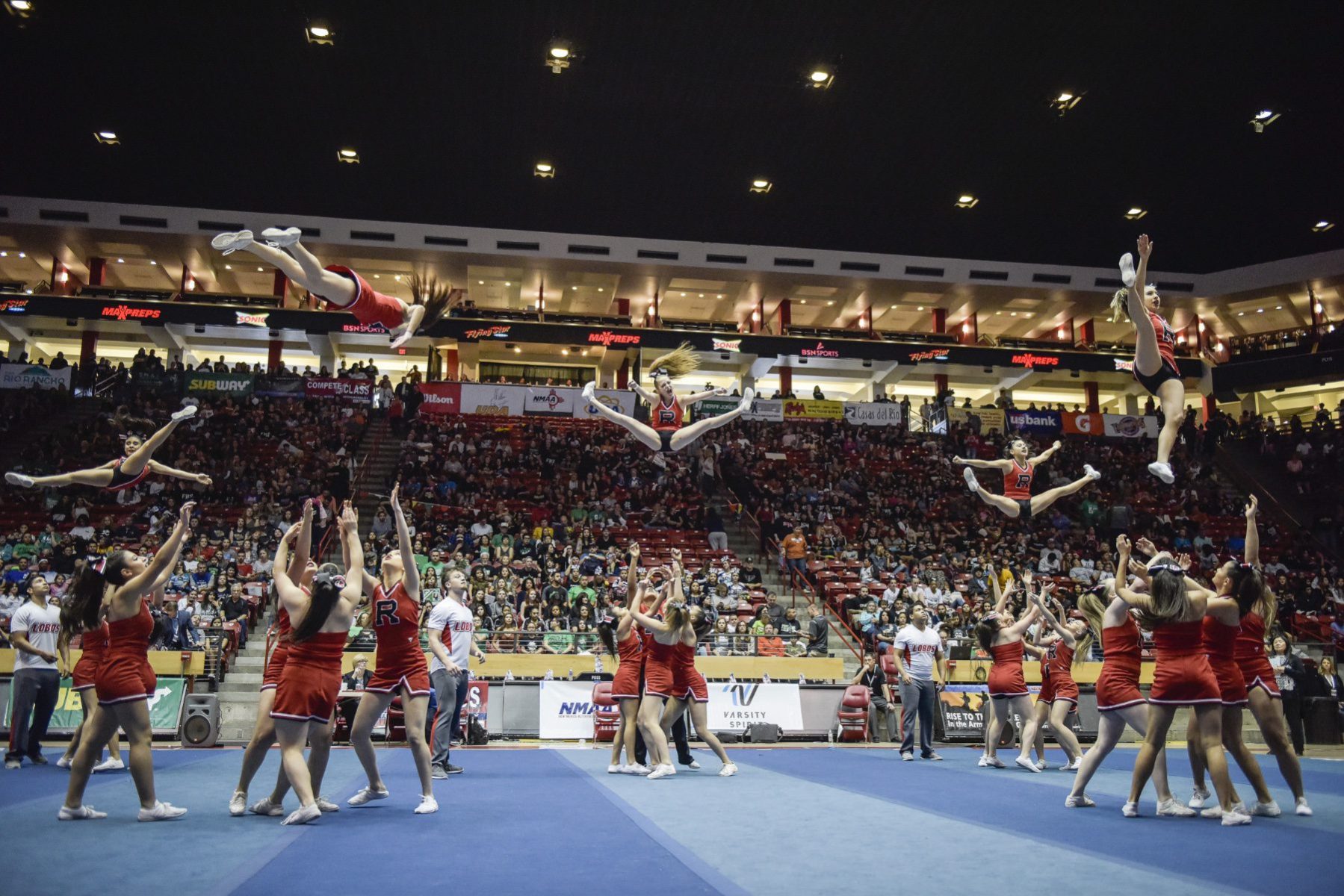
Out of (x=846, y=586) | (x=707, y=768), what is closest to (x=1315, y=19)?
(x=846, y=586)

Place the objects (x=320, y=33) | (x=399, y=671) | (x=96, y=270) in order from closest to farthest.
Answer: (x=399, y=671)
(x=320, y=33)
(x=96, y=270)

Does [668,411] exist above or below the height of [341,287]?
below

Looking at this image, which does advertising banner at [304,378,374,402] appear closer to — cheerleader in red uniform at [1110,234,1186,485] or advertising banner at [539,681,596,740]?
advertising banner at [539,681,596,740]

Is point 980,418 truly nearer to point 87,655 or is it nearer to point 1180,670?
point 1180,670

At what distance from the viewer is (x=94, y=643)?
750 cm

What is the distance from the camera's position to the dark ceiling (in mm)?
18641

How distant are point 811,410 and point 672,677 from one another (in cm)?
2174

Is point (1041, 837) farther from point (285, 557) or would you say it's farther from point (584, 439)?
point (584, 439)

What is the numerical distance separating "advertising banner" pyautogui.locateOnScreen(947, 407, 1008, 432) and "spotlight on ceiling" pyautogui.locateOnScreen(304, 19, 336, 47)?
21.8m

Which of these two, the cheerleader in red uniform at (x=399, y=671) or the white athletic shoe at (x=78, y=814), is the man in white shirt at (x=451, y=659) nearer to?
the cheerleader in red uniform at (x=399, y=671)

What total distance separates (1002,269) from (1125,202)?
20.7 feet

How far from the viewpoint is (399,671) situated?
23.2 feet

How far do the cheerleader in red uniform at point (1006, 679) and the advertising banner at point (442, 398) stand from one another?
2034 centimetres

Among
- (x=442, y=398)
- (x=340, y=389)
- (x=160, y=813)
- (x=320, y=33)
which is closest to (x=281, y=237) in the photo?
(x=160, y=813)
